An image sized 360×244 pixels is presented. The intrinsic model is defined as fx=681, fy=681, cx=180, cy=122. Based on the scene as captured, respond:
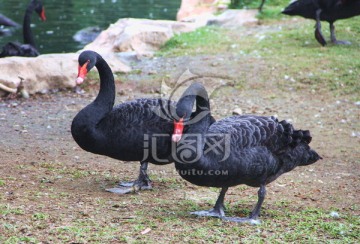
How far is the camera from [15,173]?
5789 mm

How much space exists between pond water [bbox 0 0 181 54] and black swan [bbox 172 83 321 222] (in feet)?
29.9

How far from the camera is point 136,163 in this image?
670cm

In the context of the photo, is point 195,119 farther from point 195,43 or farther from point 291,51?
point 195,43

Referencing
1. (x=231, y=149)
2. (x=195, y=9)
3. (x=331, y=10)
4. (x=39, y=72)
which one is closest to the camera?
(x=231, y=149)

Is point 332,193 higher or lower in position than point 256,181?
lower

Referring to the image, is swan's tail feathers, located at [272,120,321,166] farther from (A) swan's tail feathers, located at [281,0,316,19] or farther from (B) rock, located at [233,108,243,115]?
(A) swan's tail feathers, located at [281,0,316,19]

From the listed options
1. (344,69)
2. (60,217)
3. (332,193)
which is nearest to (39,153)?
(60,217)

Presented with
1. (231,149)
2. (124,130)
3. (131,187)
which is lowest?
(131,187)

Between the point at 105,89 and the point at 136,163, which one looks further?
the point at 136,163

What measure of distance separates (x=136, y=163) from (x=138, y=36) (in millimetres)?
5360

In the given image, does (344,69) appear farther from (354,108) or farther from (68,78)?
(68,78)

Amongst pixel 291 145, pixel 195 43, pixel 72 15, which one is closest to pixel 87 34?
pixel 72 15

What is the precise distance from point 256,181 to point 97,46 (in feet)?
26.2

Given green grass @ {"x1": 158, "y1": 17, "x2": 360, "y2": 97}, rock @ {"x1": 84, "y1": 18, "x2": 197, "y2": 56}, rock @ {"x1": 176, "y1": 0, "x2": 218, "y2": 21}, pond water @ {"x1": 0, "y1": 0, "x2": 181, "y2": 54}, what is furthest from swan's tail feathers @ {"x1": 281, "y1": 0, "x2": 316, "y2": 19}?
pond water @ {"x1": 0, "y1": 0, "x2": 181, "y2": 54}
